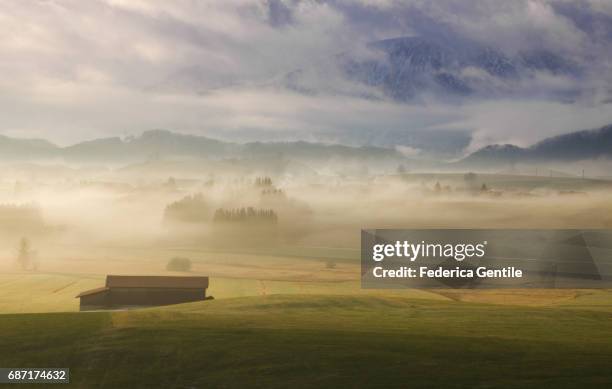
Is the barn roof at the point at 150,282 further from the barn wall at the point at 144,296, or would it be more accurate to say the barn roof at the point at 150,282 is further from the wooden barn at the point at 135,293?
the barn wall at the point at 144,296

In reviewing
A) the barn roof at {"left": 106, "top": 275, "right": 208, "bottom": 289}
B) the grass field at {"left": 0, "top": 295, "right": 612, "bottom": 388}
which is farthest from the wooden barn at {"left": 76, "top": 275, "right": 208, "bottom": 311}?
the grass field at {"left": 0, "top": 295, "right": 612, "bottom": 388}

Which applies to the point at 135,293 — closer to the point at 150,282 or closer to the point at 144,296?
the point at 144,296

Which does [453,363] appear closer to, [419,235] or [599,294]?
[599,294]

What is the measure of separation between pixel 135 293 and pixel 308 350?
173 feet

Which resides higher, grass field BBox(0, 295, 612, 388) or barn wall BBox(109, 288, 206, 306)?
grass field BBox(0, 295, 612, 388)

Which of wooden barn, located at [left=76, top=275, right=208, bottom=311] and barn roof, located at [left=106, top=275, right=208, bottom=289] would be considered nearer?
wooden barn, located at [left=76, top=275, right=208, bottom=311]

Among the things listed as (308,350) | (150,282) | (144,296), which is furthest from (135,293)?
(308,350)

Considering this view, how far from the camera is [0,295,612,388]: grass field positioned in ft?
133

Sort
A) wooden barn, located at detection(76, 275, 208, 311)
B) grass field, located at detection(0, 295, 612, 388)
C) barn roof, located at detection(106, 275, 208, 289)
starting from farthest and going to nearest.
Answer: barn roof, located at detection(106, 275, 208, 289)
wooden barn, located at detection(76, 275, 208, 311)
grass field, located at detection(0, 295, 612, 388)

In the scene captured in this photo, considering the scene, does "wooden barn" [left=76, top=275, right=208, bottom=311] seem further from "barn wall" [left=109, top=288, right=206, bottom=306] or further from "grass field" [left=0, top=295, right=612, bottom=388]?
"grass field" [left=0, top=295, right=612, bottom=388]

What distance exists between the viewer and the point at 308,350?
48000 mm

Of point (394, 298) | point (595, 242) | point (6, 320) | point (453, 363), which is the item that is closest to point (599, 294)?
point (394, 298)

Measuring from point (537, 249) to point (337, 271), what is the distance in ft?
149

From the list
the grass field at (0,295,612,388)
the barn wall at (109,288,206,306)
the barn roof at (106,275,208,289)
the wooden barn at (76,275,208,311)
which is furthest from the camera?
the barn roof at (106,275,208,289)
